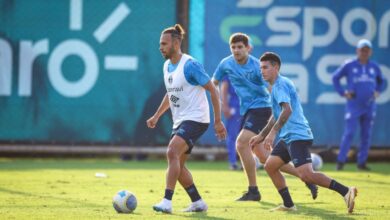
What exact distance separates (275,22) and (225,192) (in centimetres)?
804

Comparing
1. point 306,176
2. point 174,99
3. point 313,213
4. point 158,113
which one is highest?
point 174,99

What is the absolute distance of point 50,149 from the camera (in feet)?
69.0

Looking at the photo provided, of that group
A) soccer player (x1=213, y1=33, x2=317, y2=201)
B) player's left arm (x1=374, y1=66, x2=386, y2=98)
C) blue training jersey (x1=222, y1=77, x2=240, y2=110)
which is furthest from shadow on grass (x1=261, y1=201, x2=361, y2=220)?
player's left arm (x1=374, y1=66, x2=386, y2=98)

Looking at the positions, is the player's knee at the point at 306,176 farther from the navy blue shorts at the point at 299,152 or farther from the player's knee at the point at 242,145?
the player's knee at the point at 242,145

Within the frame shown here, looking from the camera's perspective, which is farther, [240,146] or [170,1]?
[170,1]

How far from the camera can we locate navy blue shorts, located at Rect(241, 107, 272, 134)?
1292 centimetres

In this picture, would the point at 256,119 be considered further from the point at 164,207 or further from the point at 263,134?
the point at 164,207

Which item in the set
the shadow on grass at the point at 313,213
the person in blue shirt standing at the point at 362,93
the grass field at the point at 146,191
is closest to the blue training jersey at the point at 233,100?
the grass field at the point at 146,191

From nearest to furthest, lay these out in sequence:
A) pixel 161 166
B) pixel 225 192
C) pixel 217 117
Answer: pixel 217 117 → pixel 225 192 → pixel 161 166

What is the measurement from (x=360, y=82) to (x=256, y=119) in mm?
6776

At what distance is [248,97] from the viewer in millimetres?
13062

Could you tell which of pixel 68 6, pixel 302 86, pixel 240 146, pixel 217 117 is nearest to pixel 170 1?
pixel 68 6

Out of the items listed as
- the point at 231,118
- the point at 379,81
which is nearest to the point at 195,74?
the point at 231,118

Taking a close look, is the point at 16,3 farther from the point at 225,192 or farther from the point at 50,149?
the point at 225,192
